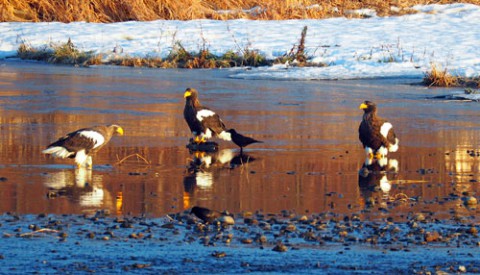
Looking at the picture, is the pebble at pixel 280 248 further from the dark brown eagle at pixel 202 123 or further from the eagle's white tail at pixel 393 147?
the dark brown eagle at pixel 202 123

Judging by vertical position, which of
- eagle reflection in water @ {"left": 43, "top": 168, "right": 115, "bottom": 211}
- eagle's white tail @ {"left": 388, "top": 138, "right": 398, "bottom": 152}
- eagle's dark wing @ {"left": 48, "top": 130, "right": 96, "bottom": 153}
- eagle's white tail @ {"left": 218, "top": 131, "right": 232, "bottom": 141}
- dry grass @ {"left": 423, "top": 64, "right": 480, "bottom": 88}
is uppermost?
dry grass @ {"left": 423, "top": 64, "right": 480, "bottom": 88}

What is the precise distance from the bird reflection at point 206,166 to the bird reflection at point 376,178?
140 cm

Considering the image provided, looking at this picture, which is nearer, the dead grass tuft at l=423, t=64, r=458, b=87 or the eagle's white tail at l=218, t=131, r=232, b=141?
the eagle's white tail at l=218, t=131, r=232, b=141

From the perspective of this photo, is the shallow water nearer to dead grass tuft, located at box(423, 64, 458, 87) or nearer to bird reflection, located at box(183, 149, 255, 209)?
bird reflection, located at box(183, 149, 255, 209)

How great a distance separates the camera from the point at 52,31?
32625 mm

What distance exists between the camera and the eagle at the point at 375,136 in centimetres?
1224

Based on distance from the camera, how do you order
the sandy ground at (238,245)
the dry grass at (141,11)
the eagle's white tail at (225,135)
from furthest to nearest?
1. the dry grass at (141,11)
2. the eagle's white tail at (225,135)
3. the sandy ground at (238,245)

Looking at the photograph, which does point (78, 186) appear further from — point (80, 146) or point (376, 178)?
point (376, 178)

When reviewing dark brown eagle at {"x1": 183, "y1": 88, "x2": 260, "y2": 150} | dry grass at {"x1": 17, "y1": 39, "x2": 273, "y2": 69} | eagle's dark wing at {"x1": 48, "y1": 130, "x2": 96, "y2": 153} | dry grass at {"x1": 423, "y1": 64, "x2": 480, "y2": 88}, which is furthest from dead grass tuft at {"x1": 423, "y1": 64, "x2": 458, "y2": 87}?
eagle's dark wing at {"x1": 48, "y1": 130, "x2": 96, "y2": 153}

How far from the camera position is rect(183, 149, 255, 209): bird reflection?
9953 mm

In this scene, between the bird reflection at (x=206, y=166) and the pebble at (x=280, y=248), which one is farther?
the bird reflection at (x=206, y=166)

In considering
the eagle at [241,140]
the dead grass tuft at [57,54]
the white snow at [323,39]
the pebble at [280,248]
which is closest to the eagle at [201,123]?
the eagle at [241,140]

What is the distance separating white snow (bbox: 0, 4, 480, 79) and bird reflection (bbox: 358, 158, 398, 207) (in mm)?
11752

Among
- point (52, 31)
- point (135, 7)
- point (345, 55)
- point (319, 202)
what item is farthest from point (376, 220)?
point (135, 7)
